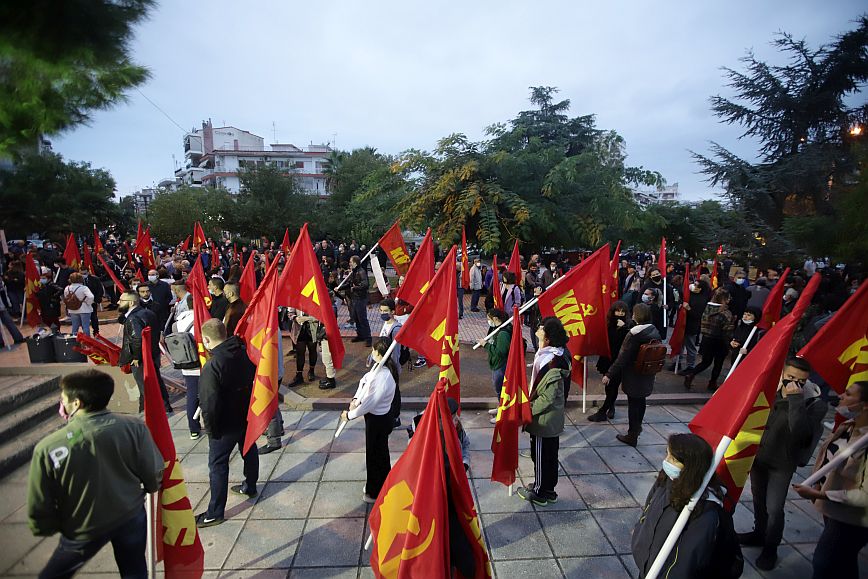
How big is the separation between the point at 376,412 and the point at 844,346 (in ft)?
14.9

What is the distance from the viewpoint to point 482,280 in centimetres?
1717

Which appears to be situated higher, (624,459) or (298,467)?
(298,467)

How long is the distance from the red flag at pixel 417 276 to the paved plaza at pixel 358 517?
207 cm

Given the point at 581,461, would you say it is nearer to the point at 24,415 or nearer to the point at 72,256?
the point at 24,415

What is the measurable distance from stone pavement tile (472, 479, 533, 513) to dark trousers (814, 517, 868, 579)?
7.76 feet

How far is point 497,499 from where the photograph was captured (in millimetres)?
4934

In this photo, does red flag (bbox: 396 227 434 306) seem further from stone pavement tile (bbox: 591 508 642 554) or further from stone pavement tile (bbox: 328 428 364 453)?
stone pavement tile (bbox: 591 508 642 554)

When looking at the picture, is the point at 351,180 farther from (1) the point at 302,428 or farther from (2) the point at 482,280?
(1) the point at 302,428

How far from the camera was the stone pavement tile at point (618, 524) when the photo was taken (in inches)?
166

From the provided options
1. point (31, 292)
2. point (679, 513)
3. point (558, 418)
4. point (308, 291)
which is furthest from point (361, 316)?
point (679, 513)

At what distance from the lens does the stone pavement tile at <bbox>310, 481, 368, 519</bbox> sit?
466cm

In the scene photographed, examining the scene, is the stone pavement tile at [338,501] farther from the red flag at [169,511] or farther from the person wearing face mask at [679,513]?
the person wearing face mask at [679,513]

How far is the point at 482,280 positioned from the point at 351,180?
2023 centimetres

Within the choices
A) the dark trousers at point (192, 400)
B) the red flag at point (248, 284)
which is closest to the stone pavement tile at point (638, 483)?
the dark trousers at point (192, 400)
